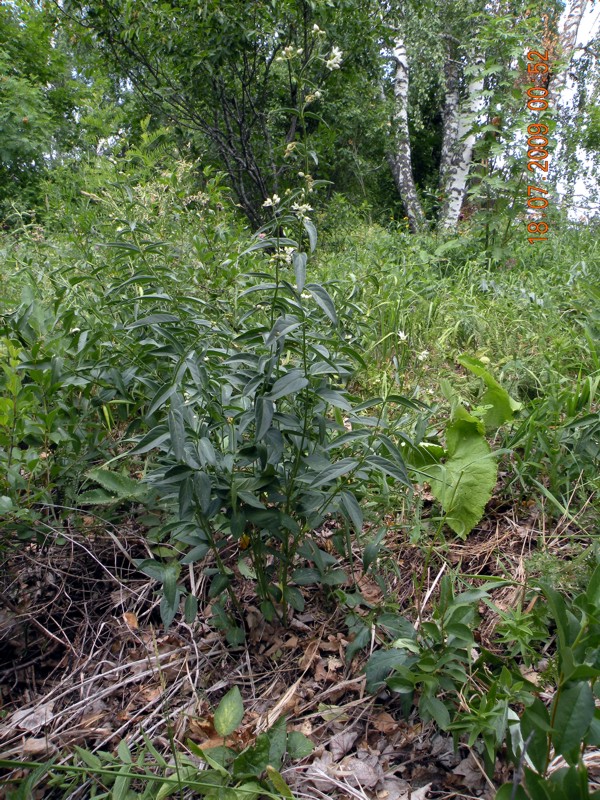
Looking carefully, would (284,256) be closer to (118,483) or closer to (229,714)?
(118,483)

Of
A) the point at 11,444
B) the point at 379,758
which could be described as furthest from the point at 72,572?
the point at 379,758

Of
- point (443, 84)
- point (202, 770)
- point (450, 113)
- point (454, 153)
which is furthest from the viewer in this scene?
point (450, 113)

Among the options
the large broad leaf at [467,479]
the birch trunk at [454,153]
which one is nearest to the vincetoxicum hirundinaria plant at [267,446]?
the large broad leaf at [467,479]

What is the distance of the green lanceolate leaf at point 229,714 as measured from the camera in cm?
116

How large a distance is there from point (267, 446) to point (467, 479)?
0.81m

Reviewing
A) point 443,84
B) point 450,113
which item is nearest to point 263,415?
point 443,84

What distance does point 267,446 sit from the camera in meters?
1.18

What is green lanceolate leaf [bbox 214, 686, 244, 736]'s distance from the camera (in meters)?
1.16

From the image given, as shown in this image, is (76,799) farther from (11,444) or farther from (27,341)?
(27,341)

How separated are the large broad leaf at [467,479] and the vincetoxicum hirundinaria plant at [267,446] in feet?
1.47

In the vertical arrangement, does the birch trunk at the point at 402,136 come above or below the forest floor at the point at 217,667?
above
